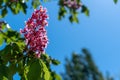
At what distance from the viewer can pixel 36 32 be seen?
3916 mm

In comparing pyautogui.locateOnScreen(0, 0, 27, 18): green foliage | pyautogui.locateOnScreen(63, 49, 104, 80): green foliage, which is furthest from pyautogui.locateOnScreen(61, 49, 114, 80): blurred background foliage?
pyautogui.locateOnScreen(0, 0, 27, 18): green foliage

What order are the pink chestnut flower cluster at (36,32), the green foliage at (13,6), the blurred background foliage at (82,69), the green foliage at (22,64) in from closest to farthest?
the green foliage at (22,64), the pink chestnut flower cluster at (36,32), the green foliage at (13,6), the blurred background foliage at (82,69)

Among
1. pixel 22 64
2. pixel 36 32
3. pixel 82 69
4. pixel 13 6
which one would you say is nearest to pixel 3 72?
pixel 22 64

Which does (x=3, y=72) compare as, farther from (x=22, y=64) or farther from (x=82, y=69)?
(x=82, y=69)

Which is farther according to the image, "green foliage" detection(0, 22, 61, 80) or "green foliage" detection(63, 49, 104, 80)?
"green foliage" detection(63, 49, 104, 80)

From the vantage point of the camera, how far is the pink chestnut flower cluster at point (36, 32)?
3.81 metres

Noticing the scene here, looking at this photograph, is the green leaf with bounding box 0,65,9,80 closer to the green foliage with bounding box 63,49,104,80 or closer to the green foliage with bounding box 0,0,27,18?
the green foliage with bounding box 0,0,27,18

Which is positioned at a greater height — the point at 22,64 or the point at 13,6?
the point at 13,6

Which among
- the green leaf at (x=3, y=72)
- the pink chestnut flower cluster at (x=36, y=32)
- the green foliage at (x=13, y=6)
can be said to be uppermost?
the green foliage at (x=13, y=6)

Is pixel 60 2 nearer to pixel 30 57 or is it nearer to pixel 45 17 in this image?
pixel 45 17

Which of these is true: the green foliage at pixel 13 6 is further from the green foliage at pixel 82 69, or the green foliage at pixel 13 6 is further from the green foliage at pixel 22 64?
the green foliage at pixel 82 69

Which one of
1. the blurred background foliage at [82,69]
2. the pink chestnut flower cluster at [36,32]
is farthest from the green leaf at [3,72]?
the blurred background foliage at [82,69]

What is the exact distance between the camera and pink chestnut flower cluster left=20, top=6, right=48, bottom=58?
381 centimetres

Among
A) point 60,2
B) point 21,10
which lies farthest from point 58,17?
point 21,10
